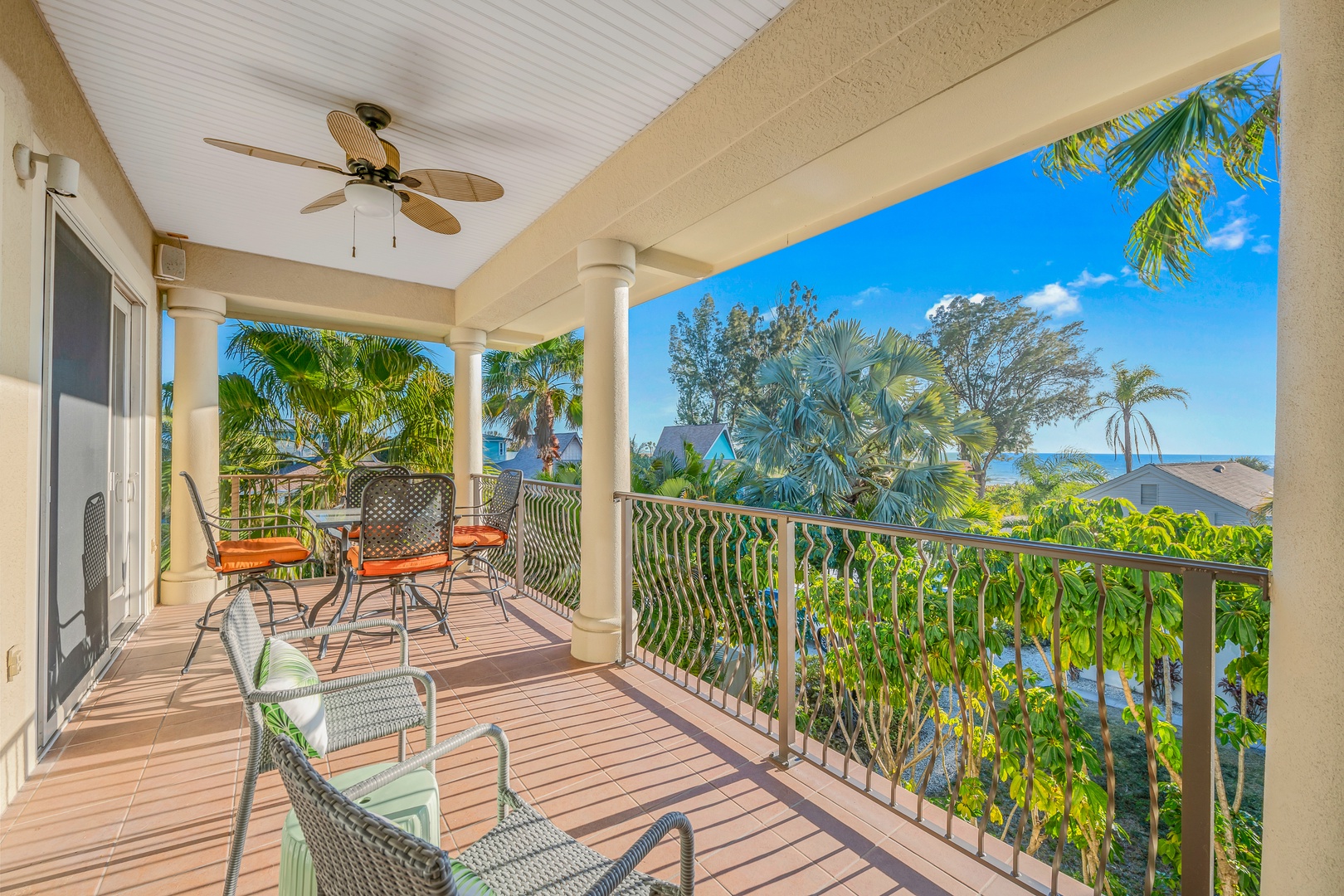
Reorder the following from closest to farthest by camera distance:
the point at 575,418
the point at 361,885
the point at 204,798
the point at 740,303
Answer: the point at 361,885
the point at 204,798
the point at 575,418
the point at 740,303

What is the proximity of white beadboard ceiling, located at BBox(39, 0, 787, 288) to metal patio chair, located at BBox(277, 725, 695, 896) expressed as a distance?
2331mm

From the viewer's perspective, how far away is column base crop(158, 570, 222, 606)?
4457 mm

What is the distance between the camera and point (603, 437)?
3426 millimetres

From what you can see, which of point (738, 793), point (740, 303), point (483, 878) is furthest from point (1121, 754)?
point (740, 303)

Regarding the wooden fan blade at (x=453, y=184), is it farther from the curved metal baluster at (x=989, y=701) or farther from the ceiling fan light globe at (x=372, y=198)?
the curved metal baluster at (x=989, y=701)

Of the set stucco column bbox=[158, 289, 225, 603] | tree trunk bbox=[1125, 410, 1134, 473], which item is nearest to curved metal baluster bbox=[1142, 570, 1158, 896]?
stucco column bbox=[158, 289, 225, 603]

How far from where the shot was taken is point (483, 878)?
3.43ft

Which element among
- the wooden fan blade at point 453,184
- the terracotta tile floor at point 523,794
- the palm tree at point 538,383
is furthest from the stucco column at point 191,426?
the palm tree at point 538,383

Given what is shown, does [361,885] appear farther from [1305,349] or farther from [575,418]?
[575,418]

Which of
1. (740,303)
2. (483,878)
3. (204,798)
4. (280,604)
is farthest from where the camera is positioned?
(740,303)

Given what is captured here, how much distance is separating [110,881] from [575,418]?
11502mm

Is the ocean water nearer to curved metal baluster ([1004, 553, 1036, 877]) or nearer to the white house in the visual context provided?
the white house

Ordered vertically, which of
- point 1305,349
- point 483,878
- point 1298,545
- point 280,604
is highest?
point 1305,349

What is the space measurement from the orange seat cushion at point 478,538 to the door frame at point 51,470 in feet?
6.30
